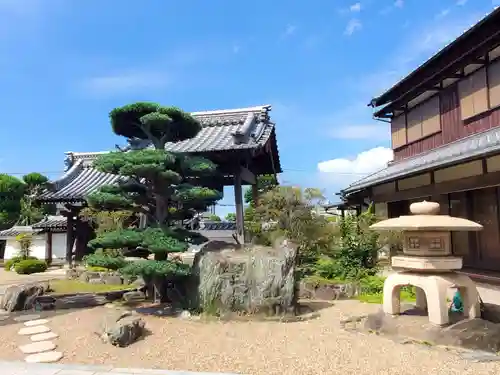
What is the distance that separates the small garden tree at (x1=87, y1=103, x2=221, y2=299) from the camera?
26.8 ft

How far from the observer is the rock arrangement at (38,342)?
5719 mm

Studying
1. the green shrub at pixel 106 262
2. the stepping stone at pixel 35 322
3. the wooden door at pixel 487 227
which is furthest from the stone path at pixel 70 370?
the wooden door at pixel 487 227

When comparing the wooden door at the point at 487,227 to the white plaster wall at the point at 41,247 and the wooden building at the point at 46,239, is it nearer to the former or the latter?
the wooden building at the point at 46,239

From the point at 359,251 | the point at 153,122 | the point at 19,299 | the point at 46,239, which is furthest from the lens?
the point at 46,239

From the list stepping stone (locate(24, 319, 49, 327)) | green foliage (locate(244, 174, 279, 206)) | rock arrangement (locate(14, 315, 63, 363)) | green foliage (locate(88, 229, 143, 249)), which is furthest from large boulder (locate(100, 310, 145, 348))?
green foliage (locate(244, 174, 279, 206))

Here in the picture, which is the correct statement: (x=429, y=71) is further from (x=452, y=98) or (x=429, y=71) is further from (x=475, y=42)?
(x=475, y=42)

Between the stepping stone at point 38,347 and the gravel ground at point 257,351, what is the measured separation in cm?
12

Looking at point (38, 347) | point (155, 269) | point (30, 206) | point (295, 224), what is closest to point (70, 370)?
point (38, 347)

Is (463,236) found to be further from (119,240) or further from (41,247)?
(41,247)

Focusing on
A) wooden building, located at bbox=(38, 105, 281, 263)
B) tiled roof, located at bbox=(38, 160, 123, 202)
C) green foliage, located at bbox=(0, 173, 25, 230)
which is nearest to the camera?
wooden building, located at bbox=(38, 105, 281, 263)

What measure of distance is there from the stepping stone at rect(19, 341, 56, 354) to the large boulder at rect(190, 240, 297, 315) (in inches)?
110

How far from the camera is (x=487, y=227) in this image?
37.6ft

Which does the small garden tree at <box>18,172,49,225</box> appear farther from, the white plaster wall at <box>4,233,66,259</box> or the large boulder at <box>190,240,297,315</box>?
the large boulder at <box>190,240,297,315</box>

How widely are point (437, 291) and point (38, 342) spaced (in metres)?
6.68
